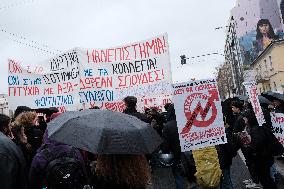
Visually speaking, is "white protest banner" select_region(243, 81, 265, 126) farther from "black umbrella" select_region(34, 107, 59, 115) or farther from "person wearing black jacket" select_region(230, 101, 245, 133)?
"black umbrella" select_region(34, 107, 59, 115)

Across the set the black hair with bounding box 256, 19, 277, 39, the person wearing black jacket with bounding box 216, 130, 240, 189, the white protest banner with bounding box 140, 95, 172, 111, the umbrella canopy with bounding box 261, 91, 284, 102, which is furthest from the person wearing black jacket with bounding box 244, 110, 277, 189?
the black hair with bounding box 256, 19, 277, 39

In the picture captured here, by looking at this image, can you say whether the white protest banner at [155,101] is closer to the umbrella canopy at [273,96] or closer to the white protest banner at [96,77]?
the white protest banner at [96,77]

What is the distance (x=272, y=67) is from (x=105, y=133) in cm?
4875

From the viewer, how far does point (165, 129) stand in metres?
6.67

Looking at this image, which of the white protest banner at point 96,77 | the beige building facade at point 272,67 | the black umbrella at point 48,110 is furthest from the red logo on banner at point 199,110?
the beige building facade at point 272,67

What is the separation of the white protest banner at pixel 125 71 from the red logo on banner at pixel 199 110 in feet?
10.3

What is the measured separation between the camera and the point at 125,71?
941 cm

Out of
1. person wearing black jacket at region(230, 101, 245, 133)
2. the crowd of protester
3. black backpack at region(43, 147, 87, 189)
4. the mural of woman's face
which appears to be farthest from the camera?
the mural of woman's face

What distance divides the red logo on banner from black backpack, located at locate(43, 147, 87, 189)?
2271mm

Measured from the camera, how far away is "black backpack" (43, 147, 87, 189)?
3.58m

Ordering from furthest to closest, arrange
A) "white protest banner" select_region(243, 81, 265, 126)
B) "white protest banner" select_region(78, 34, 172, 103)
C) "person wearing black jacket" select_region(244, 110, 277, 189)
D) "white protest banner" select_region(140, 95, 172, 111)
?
"white protest banner" select_region(140, 95, 172, 111), "white protest banner" select_region(78, 34, 172, 103), "person wearing black jacket" select_region(244, 110, 277, 189), "white protest banner" select_region(243, 81, 265, 126)

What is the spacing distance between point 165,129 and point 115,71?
3139 millimetres

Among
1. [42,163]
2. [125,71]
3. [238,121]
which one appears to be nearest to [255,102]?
[238,121]

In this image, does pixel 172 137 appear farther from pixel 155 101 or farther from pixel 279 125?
pixel 155 101
